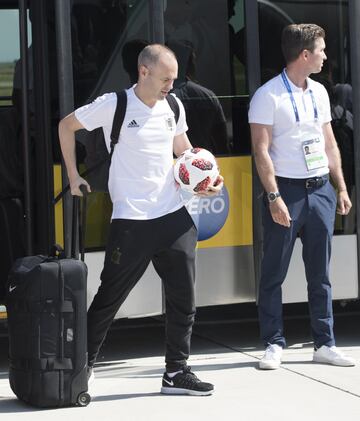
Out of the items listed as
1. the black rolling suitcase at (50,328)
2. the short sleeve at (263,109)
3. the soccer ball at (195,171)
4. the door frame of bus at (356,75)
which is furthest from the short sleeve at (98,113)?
the door frame of bus at (356,75)

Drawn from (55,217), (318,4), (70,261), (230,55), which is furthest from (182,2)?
(70,261)

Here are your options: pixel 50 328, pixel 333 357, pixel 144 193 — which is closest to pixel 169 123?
pixel 144 193

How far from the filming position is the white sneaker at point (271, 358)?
20.1ft

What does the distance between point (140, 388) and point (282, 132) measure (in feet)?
5.03

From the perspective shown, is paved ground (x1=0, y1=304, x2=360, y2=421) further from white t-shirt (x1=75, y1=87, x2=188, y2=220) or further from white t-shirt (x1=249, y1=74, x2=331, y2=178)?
white t-shirt (x1=249, y1=74, x2=331, y2=178)

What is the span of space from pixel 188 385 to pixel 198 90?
5.65 feet

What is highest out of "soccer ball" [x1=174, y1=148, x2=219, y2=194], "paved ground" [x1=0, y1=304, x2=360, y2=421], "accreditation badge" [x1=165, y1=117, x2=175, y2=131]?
"accreditation badge" [x1=165, y1=117, x2=175, y2=131]

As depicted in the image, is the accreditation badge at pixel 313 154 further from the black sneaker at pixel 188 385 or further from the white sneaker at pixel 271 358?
the black sneaker at pixel 188 385

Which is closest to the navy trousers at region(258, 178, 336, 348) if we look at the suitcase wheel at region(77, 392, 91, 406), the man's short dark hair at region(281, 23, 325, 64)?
the man's short dark hair at region(281, 23, 325, 64)

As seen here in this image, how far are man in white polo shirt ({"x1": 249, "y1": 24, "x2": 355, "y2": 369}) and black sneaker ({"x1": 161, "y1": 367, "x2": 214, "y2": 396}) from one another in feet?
2.16

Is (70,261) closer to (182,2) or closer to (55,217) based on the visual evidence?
(55,217)

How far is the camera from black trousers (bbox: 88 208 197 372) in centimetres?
536

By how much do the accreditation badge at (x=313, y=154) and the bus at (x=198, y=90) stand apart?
51 cm

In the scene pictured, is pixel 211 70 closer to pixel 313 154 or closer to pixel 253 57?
pixel 253 57
